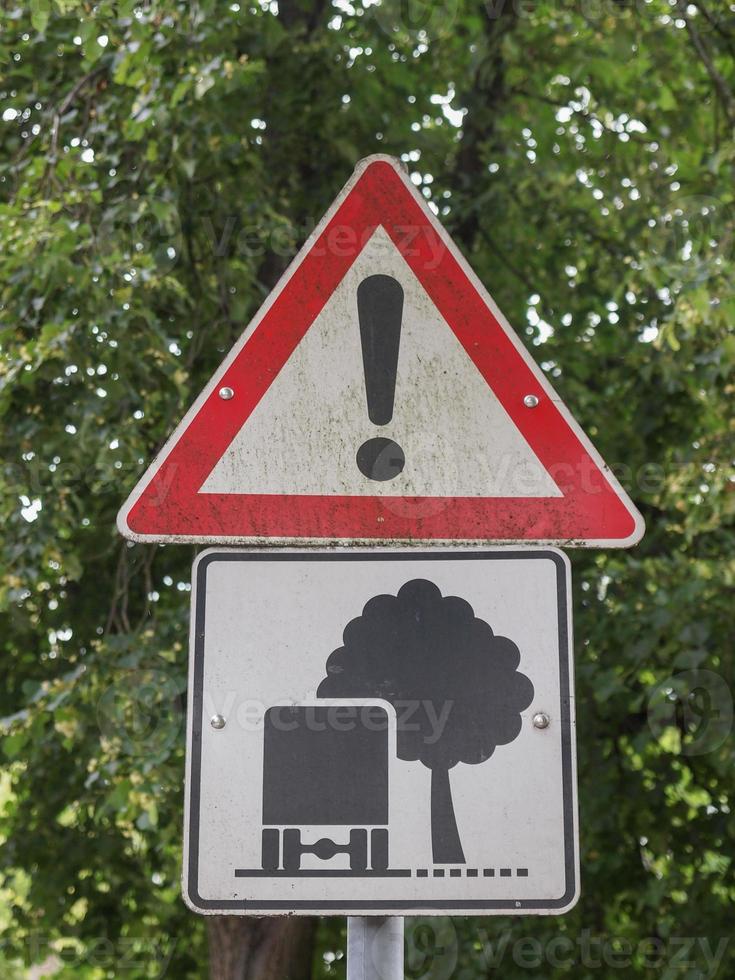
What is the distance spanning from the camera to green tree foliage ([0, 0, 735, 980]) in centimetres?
359

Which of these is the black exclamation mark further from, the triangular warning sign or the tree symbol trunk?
the tree symbol trunk

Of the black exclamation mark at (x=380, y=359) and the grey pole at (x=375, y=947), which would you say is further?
the black exclamation mark at (x=380, y=359)

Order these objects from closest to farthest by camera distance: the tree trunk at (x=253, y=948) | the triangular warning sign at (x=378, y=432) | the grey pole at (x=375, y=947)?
the grey pole at (x=375, y=947), the triangular warning sign at (x=378, y=432), the tree trunk at (x=253, y=948)

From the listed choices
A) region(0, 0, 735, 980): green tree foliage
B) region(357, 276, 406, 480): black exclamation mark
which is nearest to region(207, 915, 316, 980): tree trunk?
region(0, 0, 735, 980): green tree foliage

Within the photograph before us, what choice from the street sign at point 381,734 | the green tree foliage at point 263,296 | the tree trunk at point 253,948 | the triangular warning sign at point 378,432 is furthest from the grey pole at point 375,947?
the tree trunk at point 253,948

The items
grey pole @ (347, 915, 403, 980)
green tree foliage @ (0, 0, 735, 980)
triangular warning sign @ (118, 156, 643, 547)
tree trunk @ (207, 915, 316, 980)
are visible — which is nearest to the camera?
grey pole @ (347, 915, 403, 980)

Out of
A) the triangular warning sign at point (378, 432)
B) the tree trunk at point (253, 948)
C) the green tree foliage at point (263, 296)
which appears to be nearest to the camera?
the triangular warning sign at point (378, 432)

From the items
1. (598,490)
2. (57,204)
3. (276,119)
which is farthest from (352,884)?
(276,119)

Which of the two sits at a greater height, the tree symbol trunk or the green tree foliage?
the green tree foliage

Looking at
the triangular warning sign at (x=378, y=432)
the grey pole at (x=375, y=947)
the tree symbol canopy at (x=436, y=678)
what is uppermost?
the triangular warning sign at (x=378, y=432)

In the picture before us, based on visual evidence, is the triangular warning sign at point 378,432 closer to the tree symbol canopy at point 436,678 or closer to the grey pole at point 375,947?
the tree symbol canopy at point 436,678

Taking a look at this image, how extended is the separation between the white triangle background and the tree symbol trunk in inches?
14.9

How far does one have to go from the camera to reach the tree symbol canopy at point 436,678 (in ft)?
4.82

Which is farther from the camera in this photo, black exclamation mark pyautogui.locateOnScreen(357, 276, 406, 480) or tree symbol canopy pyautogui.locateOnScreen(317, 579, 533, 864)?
black exclamation mark pyautogui.locateOnScreen(357, 276, 406, 480)
